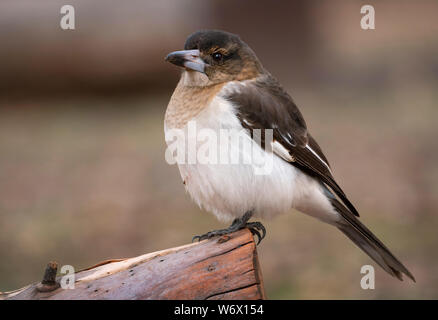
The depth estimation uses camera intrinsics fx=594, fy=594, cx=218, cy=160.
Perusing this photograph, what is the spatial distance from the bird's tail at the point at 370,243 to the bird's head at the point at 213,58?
900 millimetres

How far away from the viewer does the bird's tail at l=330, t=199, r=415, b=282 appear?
3.19 meters

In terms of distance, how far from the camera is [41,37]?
9469mm

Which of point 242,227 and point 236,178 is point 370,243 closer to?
point 242,227

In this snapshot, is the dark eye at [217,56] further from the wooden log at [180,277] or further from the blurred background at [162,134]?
the blurred background at [162,134]

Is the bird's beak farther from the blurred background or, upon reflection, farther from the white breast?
the blurred background

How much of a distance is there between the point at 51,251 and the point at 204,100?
9.91 feet

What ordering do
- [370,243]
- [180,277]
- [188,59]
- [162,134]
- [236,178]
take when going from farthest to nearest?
[162,134] < [370,243] < [188,59] < [236,178] < [180,277]

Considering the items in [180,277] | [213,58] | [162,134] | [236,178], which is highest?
[213,58]

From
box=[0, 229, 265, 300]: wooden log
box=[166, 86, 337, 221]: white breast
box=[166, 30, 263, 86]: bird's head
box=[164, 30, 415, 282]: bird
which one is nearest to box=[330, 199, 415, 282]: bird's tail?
box=[164, 30, 415, 282]: bird

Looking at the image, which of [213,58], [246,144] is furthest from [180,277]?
[213,58]

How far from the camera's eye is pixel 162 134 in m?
8.46

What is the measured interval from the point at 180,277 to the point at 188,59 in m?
1.17

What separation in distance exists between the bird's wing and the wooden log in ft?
2.04

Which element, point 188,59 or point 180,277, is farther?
point 188,59
